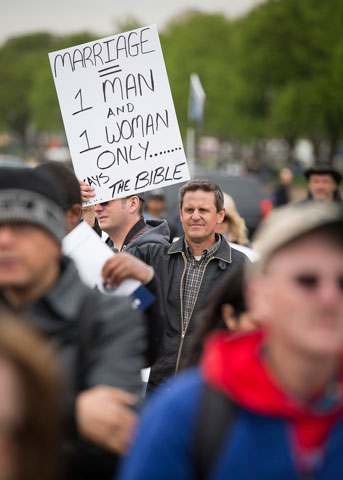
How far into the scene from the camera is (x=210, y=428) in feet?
6.78

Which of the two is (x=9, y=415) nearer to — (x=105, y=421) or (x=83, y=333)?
(x=105, y=421)

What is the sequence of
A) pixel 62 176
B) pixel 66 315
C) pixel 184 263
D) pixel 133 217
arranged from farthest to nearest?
1. pixel 133 217
2. pixel 184 263
3. pixel 62 176
4. pixel 66 315

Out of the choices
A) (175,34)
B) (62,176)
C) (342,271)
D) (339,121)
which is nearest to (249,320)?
(342,271)

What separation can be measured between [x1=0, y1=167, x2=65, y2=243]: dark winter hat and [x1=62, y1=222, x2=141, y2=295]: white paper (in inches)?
25.3

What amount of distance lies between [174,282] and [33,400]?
4198 mm

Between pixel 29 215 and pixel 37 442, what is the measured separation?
1.13 meters

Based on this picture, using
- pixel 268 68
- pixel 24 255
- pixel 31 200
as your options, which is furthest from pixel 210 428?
pixel 268 68

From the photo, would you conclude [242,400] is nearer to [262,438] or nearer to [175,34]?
[262,438]

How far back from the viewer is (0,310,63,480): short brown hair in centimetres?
177

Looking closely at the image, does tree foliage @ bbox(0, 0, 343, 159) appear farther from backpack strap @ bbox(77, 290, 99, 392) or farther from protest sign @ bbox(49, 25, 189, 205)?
backpack strap @ bbox(77, 290, 99, 392)

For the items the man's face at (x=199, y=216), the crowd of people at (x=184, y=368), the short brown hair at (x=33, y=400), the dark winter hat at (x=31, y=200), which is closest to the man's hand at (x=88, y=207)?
the man's face at (x=199, y=216)

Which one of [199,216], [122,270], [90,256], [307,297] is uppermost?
[199,216]

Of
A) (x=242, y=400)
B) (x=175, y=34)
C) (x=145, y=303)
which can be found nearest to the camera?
(x=242, y=400)

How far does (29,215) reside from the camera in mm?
2814
